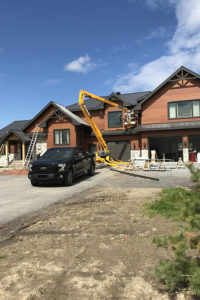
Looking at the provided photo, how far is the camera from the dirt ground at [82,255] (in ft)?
7.39

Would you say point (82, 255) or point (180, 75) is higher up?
point (180, 75)

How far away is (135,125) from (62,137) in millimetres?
8735

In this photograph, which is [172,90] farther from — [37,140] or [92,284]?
[92,284]

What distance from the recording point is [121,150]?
24297 mm

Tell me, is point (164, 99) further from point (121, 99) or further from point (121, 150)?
point (121, 150)

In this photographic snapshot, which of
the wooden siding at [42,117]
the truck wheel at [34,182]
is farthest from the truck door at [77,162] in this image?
the wooden siding at [42,117]

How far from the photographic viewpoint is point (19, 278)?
8.16 feet

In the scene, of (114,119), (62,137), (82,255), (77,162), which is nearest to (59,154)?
(77,162)

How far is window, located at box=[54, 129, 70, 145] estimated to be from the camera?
79.3 feet

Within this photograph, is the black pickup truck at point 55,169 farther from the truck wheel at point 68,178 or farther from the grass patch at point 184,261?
the grass patch at point 184,261

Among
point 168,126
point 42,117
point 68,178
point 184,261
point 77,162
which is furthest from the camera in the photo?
point 42,117

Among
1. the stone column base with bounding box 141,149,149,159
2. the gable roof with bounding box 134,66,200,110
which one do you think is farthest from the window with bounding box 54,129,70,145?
the gable roof with bounding box 134,66,200,110

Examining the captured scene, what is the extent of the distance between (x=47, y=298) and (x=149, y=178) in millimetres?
9298

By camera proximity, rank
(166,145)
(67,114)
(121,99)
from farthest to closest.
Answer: (166,145) < (121,99) < (67,114)
